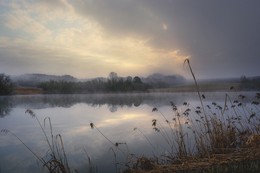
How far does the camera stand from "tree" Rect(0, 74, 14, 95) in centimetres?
4497

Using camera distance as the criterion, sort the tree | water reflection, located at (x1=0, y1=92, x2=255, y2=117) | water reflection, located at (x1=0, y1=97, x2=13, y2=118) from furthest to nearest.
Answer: the tree → water reflection, located at (x1=0, y1=92, x2=255, y2=117) → water reflection, located at (x1=0, y1=97, x2=13, y2=118)

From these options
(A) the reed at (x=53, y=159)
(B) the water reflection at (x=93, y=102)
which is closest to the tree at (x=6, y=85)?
(B) the water reflection at (x=93, y=102)

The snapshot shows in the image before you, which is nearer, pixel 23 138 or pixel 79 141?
pixel 79 141

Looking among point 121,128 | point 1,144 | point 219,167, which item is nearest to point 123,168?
point 219,167

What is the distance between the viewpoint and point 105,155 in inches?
288

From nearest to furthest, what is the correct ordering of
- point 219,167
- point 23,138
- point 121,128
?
point 219,167, point 23,138, point 121,128

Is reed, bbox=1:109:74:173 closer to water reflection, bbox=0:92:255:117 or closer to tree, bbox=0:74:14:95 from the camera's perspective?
water reflection, bbox=0:92:255:117

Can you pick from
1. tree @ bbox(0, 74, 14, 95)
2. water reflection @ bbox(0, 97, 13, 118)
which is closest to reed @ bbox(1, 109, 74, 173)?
water reflection @ bbox(0, 97, 13, 118)

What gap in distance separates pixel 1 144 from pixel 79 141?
7.34 ft

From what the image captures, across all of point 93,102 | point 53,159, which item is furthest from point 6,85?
point 53,159

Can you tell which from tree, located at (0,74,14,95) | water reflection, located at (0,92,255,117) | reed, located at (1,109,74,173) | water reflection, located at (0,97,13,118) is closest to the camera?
reed, located at (1,109,74,173)

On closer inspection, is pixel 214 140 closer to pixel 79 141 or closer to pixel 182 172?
pixel 182 172

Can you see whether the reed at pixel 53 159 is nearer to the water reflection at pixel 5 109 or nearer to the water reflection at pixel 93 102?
the water reflection at pixel 5 109

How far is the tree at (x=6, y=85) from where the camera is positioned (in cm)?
4497
